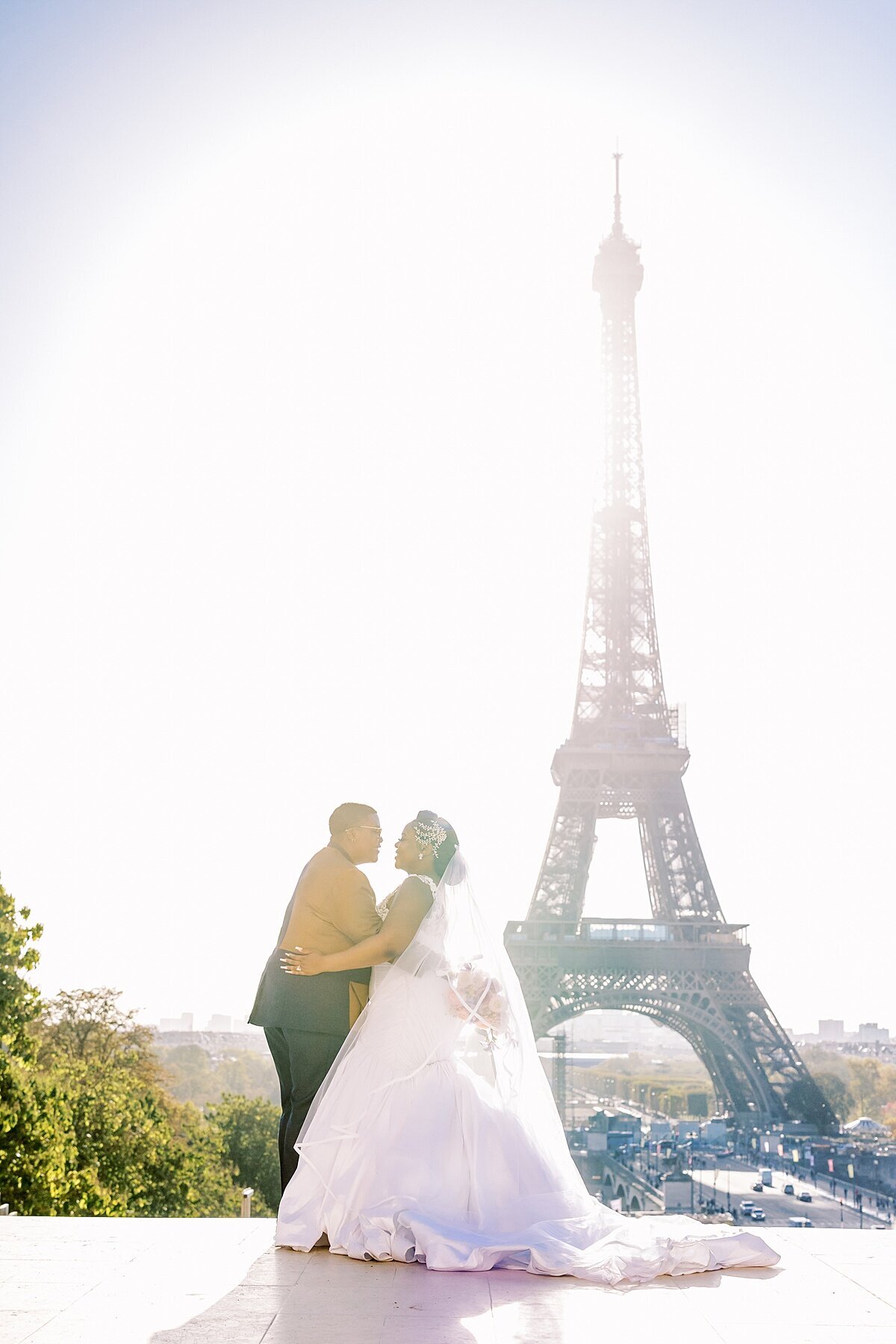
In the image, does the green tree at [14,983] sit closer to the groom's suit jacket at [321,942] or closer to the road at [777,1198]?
the groom's suit jacket at [321,942]

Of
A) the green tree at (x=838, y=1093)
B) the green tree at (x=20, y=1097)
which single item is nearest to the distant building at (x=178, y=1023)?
the green tree at (x=838, y=1093)

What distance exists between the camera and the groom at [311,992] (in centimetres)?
602

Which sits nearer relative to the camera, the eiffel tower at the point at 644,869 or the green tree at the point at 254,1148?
the eiffel tower at the point at 644,869

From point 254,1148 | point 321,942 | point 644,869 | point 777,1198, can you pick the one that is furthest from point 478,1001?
point 254,1148

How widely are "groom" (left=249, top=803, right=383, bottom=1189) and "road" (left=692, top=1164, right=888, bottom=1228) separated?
26.5m

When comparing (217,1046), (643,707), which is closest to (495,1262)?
(643,707)

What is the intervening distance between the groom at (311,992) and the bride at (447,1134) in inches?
4.9

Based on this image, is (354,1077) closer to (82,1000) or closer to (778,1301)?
(778,1301)

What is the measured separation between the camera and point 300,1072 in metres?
6.03

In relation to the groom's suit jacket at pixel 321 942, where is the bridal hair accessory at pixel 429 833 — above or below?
above

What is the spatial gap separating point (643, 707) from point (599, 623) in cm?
323

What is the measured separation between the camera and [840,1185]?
1580 inches

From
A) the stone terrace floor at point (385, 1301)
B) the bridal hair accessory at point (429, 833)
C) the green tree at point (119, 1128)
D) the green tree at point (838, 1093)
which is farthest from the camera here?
the green tree at point (838, 1093)

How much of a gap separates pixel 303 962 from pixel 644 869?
35063 mm
